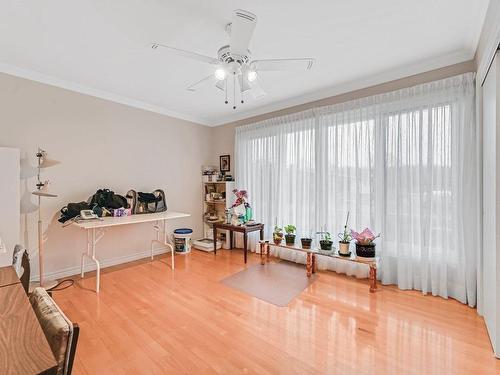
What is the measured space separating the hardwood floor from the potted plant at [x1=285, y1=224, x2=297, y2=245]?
0.71 meters

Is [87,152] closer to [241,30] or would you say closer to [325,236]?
[241,30]

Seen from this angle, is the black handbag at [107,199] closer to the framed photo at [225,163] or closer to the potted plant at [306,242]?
the framed photo at [225,163]

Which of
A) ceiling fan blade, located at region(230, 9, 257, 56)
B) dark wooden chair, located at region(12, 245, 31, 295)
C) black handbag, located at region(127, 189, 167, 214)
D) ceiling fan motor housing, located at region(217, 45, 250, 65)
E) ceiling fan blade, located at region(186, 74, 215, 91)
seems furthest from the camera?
black handbag, located at region(127, 189, 167, 214)

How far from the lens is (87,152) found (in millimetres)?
3273

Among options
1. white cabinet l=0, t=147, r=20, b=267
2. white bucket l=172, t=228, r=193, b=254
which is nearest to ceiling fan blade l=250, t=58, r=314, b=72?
white cabinet l=0, t=147, r=20, b=267

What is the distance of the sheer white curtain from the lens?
7.76 ft

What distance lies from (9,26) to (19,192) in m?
1.64

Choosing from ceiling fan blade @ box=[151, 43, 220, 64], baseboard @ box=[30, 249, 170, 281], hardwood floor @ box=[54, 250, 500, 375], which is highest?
ceiling fan blade @ box=[151, 43, 220, 64]

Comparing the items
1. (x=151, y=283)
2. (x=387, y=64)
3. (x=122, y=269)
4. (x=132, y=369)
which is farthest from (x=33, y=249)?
(x=387, y=64)

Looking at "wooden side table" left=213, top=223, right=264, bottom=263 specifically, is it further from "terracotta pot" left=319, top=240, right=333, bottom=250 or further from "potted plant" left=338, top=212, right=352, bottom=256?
"potted plant" left=338, top=212, right=352, bottom=256

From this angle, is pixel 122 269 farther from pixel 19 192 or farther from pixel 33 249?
pixel 19 192

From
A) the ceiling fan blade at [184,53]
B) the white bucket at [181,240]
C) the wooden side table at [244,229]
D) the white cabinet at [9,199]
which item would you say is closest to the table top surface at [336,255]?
the wooden side table at [244,229]

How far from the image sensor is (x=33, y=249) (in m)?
2.85

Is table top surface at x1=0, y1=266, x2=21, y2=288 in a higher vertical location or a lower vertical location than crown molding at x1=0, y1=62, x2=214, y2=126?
lower
